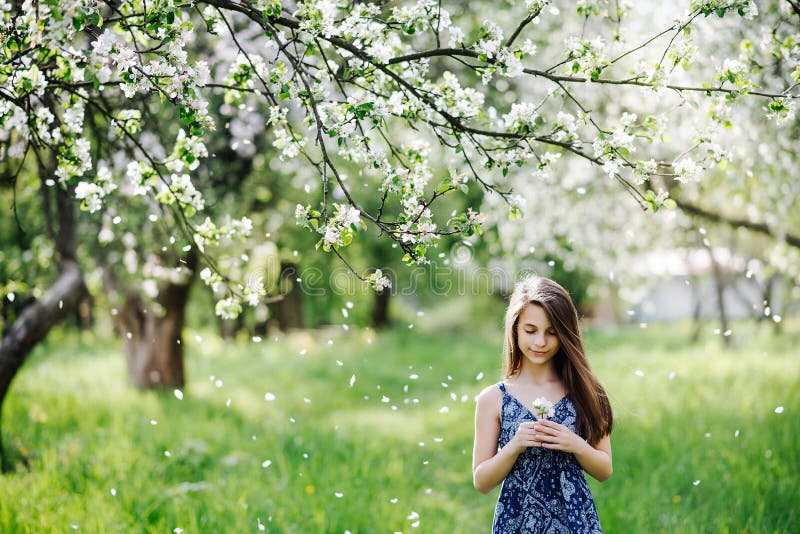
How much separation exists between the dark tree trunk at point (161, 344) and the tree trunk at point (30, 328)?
12.2 feet

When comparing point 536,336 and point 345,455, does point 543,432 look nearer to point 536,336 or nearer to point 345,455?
point 536,336

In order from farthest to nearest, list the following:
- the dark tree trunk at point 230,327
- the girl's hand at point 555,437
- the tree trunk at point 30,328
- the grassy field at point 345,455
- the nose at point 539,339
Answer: the dark tree trunk at point 230,327
the tree trunk at point 30,328
the grassy field at point 345,455
the nose at point 539,339
the girl's hand at point 555,437

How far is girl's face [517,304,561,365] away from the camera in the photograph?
116 inches

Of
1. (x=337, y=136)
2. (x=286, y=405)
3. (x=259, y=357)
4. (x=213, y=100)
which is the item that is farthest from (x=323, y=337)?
(x=337, y=136)

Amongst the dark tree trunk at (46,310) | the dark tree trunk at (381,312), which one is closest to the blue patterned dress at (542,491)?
the dark tree trunk at (46,310)

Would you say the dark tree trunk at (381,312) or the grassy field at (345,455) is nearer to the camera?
the grassy field at (345,455)

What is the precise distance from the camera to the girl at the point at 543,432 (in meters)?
2.82

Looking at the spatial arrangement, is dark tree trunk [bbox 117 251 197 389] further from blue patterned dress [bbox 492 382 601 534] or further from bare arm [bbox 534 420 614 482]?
bare arm [bbox 534 420 614 482]

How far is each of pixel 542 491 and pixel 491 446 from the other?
0.93 feet

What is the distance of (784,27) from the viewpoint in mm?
5941

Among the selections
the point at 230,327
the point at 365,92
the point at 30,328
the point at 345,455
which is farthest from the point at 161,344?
the point at 230,327

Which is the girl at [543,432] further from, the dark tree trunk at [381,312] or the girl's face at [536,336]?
the dark tree trunk at [381,312]

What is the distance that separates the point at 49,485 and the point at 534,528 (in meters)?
4.08

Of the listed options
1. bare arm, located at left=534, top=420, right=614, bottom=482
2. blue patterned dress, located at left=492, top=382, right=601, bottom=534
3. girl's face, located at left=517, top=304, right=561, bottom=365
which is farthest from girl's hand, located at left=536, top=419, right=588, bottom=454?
girl's face, located at left=517, top=304, right=561, bottom=365
